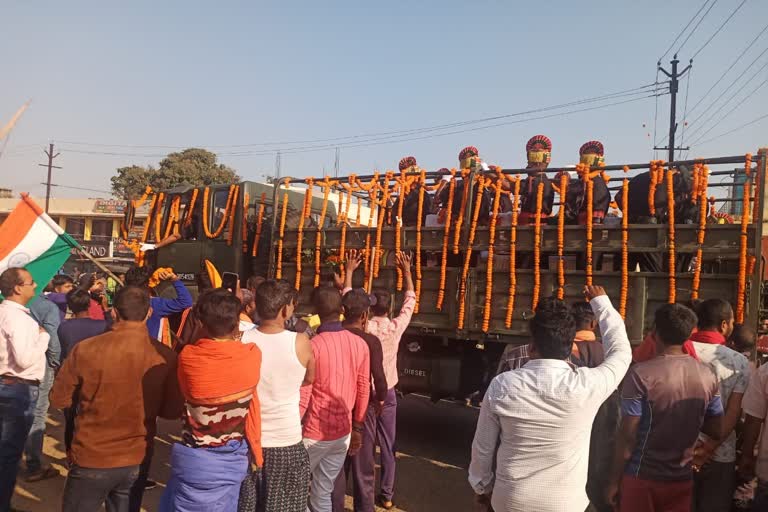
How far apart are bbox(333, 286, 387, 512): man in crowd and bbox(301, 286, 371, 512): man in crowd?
9cm

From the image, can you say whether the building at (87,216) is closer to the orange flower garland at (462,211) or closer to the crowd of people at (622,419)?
the orange flower garland at (462,211)

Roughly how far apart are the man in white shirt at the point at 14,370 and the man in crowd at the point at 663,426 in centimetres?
357

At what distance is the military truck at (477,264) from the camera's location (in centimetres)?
434

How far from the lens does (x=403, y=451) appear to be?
19.2 ft

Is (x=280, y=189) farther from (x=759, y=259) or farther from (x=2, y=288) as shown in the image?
(x=759, y=259)

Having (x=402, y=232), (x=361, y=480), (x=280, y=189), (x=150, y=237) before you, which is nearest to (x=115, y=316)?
(x=361, y=480)

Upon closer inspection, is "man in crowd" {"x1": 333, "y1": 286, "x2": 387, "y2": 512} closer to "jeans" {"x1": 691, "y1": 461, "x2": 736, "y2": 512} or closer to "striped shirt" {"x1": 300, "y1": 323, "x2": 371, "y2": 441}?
"striped shirt" {"x1": 300, "y1": 323, "x2": 371, "y2": 441}

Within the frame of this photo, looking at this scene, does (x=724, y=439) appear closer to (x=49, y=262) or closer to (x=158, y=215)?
(x=49, y=262)

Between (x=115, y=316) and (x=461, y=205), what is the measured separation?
327cm

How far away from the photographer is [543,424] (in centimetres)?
219

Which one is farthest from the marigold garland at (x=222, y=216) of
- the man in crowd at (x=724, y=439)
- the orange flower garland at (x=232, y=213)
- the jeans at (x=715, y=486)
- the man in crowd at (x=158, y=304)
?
the jeans at (x=715, y=486)

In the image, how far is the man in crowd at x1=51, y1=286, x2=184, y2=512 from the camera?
276cm

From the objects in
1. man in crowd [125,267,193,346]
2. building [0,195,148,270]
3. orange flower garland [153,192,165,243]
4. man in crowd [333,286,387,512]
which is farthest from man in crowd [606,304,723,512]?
building [0,195,148,270]

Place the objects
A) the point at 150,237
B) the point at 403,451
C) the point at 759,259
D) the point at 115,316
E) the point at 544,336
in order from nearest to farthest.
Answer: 1. the point at 544,336
2. the point at 115,316
3. the point at 759,259
4. the point at 403,451
5. the point at 150,237
